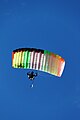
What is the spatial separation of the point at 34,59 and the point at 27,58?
24.8 inches

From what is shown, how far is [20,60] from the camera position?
140 ft

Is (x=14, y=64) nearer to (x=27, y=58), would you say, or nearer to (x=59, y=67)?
(x=27, y=58)

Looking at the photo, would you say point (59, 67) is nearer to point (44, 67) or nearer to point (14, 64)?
point (44, 67)

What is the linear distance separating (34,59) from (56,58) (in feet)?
6.89

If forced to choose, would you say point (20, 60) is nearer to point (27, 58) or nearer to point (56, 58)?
point (27, 58)

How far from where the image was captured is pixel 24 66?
42.2 metres

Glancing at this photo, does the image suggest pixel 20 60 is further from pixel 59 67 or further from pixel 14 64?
pixel 59 67

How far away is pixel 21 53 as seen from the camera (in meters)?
41.9

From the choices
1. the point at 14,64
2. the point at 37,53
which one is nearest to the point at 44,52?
the point at 37,53

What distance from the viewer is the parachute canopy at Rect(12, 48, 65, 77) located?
41.4 m

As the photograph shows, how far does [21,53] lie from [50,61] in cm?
265

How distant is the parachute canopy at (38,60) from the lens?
41438 millimetres

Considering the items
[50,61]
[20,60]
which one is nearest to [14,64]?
[20,60]

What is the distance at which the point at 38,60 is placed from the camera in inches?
1672
